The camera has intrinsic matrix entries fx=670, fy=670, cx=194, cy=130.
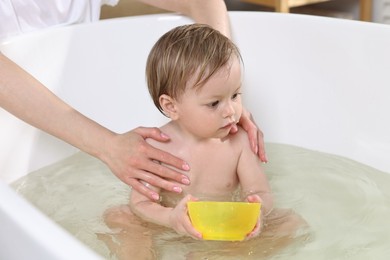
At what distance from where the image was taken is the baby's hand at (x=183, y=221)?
0.95 meters

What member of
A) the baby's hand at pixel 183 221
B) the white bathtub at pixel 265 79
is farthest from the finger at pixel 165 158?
the white bathtub at pixel 265 79

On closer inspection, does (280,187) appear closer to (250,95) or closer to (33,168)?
(250,95)

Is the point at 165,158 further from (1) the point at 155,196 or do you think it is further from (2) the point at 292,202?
(2) the point at 292,202

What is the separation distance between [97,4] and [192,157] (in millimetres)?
678

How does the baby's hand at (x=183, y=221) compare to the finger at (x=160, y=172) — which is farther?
the finger at (x=160, y=172)

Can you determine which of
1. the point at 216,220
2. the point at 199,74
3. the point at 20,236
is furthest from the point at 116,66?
the point at 20,236

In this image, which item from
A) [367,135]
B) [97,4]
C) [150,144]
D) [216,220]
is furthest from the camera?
[97,4]

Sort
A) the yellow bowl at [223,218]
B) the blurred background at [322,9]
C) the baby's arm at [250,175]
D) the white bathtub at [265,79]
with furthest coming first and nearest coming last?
1. the blurred background at [322,9]
2. the white bathtub at [265,79]
3. the baby's arm at [250,175]
4. the yellow bowl at [223,218]

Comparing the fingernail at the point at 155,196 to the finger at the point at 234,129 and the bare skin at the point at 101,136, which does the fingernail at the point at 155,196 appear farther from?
the finger at the point at 234,129

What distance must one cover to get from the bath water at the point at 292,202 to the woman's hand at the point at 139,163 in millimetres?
85

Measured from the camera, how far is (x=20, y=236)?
2.45 ft

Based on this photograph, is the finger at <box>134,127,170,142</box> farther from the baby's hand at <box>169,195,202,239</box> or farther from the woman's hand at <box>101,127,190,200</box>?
the baby's hand at <box>169,195,202,239</box>

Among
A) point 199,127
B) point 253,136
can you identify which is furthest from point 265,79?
point 199,127

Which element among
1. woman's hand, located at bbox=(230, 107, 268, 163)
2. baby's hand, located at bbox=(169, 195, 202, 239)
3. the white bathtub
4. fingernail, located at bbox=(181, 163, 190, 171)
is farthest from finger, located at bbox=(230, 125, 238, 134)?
the white bathtub
